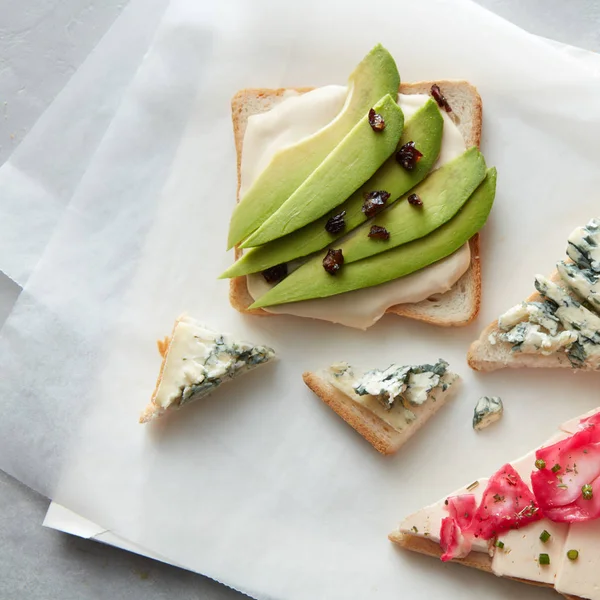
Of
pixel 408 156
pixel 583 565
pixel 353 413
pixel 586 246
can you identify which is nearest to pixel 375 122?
pixel 408 156

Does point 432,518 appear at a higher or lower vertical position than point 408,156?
lower

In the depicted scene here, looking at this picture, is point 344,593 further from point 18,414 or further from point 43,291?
point 43,291

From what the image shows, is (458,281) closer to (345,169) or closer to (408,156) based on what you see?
(408,156)

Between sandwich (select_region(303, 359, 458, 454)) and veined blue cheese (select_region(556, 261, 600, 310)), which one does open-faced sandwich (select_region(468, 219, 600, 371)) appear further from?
sandwich (select_region(303, 359, 458, 454))

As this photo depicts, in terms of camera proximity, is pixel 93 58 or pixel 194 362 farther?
pixel 93 58

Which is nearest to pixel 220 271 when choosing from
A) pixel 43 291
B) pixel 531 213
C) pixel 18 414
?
pixel 43 291
